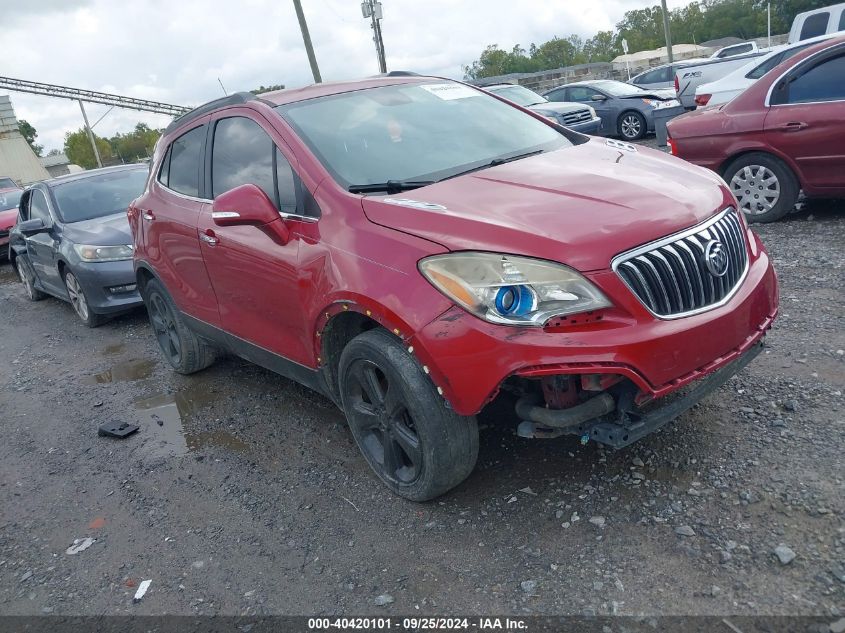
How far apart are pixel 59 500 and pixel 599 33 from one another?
390 feet

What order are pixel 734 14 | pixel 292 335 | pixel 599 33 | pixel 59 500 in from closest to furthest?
pixel 292 335 → pixel 59 500 → pixel 734 14 → pixel 599 33

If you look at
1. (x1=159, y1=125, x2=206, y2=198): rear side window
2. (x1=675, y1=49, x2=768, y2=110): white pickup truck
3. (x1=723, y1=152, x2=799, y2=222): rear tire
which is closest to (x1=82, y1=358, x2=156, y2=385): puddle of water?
(x1=159, y1=125, x2=206, y2=198): rear side window

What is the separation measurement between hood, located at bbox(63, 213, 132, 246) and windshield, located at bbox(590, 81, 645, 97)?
40.0ft

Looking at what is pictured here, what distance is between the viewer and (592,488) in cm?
319

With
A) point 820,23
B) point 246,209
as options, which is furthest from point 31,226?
point 820,23

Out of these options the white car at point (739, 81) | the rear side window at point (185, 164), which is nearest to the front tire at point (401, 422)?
the rear side window at point (185, 164)

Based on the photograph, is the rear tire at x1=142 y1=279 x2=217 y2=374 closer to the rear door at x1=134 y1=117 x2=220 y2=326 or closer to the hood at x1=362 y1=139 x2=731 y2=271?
the rear door at x1=134 y1=117 x2=220 y2=326

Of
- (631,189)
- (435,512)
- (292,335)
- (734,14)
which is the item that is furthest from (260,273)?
(734,14)

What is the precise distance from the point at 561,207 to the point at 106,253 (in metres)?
5.97

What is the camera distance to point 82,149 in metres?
93.4

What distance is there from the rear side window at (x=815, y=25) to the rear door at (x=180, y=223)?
13590mm

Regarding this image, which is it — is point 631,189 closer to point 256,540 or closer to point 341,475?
point 341,475

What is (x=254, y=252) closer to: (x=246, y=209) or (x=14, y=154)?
(x=246, y=209)

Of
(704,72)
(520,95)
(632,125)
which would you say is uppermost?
(520,95)
